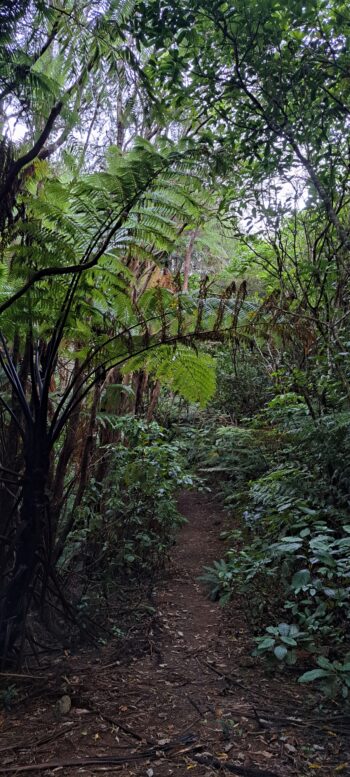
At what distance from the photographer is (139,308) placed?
3.13m

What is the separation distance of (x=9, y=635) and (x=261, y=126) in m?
3.54

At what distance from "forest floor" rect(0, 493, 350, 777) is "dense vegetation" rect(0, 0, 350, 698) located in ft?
0.63

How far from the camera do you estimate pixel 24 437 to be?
2785 mm

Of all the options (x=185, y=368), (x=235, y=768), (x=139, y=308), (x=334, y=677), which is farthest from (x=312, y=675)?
(x=139, y=308)

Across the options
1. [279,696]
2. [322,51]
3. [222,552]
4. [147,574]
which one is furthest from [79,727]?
[322,51]

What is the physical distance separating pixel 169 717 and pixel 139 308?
2157 mm

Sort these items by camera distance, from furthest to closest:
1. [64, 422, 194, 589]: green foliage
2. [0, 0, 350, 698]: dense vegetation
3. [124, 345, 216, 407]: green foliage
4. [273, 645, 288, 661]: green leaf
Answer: [64, 422, 194, 589]: green foliage
[124, 345, 216, 407]: green foliage
[0, 0, 350, 698]: dense vegetation
[273, 645, 288, 661]: green leaf

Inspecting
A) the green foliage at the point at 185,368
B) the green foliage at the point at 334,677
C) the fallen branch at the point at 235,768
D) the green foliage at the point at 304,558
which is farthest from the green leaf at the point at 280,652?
the green foliage at the point at 185,368

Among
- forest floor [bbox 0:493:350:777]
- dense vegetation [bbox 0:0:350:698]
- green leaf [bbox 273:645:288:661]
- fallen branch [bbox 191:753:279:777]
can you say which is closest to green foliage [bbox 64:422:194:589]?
dense vegetation [bbox 0:0:350:698]

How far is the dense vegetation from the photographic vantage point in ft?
8.60

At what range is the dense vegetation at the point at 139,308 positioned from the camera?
8.60 ft

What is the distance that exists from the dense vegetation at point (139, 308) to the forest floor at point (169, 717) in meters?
0.19

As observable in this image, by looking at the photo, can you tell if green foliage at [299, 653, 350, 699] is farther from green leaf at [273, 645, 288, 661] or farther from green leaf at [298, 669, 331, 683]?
green leaf at [273, 645, 288, 661]

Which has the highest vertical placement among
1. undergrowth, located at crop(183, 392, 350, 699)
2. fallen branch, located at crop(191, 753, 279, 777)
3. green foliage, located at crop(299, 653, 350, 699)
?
undergrowth, located at crop(183, 392, 350, 699)
